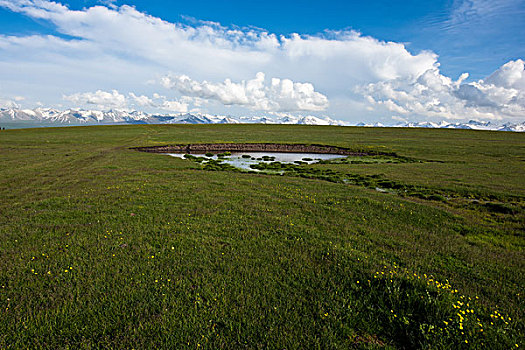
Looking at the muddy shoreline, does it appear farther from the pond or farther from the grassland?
the grassland

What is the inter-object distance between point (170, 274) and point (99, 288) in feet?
7.23

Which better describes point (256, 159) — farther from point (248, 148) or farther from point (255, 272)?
point (255, 272)

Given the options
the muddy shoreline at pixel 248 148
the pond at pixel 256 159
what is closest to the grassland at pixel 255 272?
the pond at pixel 256 159

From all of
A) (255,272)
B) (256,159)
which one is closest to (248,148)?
(256,159)

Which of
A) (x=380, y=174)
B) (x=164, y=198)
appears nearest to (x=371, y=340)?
(x=164, y=198)

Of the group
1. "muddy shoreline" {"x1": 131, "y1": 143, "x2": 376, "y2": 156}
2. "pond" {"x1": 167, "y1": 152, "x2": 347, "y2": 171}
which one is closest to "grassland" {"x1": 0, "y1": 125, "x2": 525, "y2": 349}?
"pond" {"x1": 167, "y1": 152, "x2": 347, "y2": 171}

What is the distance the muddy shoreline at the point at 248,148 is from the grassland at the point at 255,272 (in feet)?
144

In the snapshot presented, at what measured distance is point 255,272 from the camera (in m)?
9.30

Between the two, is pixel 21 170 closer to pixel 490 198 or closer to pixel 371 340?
pixel 371 340

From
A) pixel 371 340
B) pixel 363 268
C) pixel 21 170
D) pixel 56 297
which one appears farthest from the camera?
pixel 21 170

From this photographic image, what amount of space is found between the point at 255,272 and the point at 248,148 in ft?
193

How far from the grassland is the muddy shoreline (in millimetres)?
43983

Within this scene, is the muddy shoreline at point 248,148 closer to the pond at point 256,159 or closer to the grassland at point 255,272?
the pond at point 256,159

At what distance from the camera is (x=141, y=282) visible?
8586 millimetres
